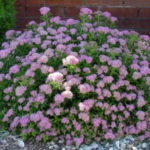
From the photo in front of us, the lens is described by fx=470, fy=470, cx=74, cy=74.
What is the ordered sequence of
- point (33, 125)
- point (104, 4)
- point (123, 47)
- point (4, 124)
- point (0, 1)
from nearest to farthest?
point (33, 125) < point (4, 124) < point (123, 47) < point (0, 1) < point (104, 4)

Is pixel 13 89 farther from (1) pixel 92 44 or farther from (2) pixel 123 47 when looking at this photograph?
(2) pixel 123 47

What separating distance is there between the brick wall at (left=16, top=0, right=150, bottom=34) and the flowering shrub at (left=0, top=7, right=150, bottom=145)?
4.48ft

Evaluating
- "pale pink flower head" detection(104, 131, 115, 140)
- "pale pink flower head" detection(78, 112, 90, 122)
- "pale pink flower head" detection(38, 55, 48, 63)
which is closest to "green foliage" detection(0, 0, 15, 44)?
"pale pink flower head" detection(38, 55, 48, 63)

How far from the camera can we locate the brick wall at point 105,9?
5000mm

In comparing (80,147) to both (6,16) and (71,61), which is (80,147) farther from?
(6,16)

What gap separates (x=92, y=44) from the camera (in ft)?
11.6

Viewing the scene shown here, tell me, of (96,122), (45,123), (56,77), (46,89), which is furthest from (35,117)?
(96,122)

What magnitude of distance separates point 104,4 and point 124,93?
6.08 ft

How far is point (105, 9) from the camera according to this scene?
16.5ft

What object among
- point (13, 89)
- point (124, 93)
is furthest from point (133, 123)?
point (13, 89)

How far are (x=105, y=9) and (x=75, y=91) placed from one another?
6.34ft

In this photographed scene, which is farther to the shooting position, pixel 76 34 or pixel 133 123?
pixel 76 34

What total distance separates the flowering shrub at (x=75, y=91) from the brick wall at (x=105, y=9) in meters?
1.37

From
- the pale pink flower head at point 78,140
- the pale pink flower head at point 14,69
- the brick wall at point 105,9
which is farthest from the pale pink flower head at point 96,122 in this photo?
the brick wall at point 105,9
